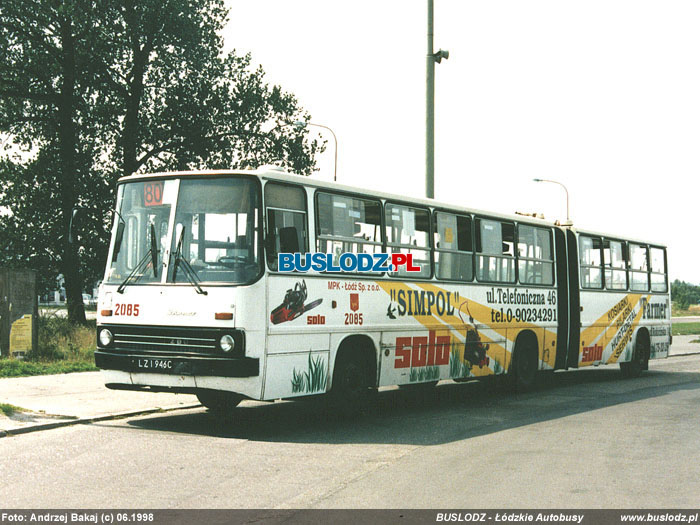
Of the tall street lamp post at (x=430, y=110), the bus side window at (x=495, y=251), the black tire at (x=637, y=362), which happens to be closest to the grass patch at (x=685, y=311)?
the black tire at (x=637, y=362)

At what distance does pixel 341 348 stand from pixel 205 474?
12.6 ft

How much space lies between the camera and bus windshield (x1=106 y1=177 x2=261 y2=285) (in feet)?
33.5

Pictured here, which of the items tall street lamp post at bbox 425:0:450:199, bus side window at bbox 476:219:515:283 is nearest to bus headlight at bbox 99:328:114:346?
bus side window at bbox 476:219:515:283

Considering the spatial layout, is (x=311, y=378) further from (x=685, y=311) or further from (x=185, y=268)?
(x=685, y=311)

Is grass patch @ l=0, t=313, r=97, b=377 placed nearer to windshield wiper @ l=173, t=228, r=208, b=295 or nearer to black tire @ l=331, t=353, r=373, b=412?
windshield wiper @ l=173, t=228, r=208, b=295

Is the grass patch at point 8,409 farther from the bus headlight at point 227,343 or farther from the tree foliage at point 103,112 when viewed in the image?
the tree foliage at point 103,112

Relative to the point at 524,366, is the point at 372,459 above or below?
below

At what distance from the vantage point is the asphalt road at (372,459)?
7.00 metres

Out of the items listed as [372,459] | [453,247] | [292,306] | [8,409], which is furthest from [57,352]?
[372,459]

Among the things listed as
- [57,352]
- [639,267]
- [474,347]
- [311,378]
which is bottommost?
[57,352]

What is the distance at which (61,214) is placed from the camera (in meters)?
29.3

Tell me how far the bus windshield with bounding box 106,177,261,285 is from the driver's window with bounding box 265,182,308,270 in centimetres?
19

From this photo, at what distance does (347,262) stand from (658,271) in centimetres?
1230

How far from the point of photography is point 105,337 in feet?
35.6
